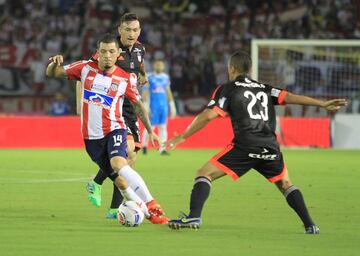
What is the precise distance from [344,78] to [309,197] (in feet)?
48.1

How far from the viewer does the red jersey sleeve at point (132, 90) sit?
403 inches

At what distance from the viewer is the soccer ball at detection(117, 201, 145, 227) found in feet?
31.2

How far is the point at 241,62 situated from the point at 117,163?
161cm

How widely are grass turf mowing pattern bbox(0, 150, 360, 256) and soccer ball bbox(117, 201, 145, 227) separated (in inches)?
4.3

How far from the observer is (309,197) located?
13.0 meters

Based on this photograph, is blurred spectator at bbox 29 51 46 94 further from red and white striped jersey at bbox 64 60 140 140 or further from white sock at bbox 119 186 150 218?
white sock at bbox 119 186 150 218

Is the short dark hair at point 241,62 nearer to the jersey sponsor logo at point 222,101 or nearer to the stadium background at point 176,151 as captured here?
the jersey sponsor logo at point 222,101

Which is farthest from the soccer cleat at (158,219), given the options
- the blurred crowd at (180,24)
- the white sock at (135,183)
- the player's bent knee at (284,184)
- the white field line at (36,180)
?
the blurred crowd at (180,24)

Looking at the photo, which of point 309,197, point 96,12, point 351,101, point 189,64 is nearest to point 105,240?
point 309,197

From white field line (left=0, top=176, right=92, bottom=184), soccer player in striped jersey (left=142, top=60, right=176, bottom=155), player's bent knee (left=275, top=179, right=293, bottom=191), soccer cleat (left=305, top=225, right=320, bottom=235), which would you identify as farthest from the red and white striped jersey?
soccer player in striped jersey (left=142, top=60, right=176, bottom=155)

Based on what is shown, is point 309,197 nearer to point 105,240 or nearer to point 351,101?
point 105,240

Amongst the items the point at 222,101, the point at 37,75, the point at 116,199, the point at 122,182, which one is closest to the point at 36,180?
the point at 116,199

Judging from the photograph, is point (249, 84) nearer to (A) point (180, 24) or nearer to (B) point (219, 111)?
(B) point (219, 111)

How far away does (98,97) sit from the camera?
10.0m
